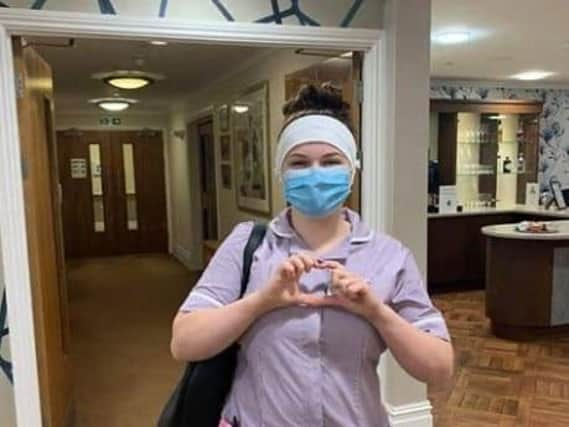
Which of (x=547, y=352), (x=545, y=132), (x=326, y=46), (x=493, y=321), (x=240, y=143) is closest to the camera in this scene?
(x=326, y=46)

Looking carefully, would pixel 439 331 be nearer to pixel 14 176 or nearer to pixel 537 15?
pixel 14 176

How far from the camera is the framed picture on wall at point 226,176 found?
541cm

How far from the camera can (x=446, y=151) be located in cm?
598

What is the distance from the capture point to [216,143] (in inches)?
229

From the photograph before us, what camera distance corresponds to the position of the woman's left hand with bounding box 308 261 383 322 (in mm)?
944

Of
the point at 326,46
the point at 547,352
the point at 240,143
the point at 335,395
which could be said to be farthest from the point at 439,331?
the point at 240,143

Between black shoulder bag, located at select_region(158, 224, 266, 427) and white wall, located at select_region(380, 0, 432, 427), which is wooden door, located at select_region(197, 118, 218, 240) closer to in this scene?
white wall, located at select_region(380, 0, 432, 427)

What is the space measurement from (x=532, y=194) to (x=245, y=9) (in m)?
4.90

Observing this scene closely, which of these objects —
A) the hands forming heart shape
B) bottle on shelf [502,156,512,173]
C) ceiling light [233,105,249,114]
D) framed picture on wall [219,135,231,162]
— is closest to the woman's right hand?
the hands forming heart shape

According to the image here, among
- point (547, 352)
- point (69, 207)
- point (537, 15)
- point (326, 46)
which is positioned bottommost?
point (547, 352)

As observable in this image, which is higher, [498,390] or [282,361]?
[282,361]

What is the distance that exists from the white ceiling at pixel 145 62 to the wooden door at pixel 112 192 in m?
1.71

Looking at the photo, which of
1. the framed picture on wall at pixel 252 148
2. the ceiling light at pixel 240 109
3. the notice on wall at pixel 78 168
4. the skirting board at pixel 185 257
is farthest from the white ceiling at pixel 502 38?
the notice on wall at pixel 78 168

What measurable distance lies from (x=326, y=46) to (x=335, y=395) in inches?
70.6
